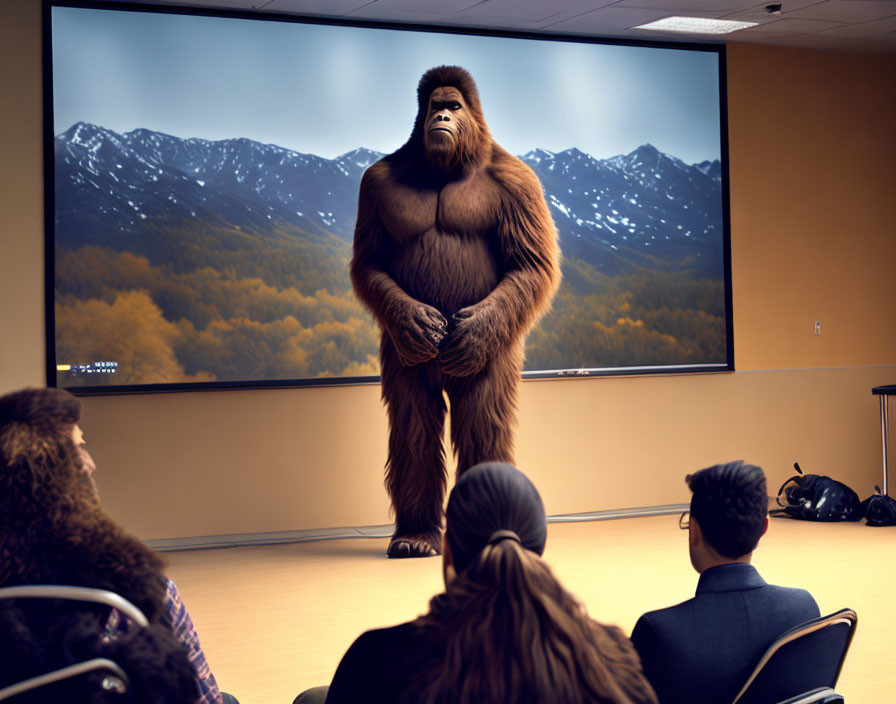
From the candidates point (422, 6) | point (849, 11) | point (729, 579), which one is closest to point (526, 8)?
point (422, 6)

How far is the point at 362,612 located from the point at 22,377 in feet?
7.24

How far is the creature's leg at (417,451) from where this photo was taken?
191 inches

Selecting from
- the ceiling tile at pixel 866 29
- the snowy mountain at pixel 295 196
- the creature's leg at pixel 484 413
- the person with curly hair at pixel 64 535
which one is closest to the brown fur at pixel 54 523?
the person with curly hair at pixel 64 535

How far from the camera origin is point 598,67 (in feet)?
19.9

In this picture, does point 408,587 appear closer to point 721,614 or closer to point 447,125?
point 447,125

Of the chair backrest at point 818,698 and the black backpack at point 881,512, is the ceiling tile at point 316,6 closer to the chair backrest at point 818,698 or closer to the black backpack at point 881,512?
the black backpack at point 881,512

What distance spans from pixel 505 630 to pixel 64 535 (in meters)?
0.72

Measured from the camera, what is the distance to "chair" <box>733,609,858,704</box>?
1.72 meters

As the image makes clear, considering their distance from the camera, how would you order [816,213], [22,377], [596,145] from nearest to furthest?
1. [22,377]
2. [596,145]
3. [816,213]

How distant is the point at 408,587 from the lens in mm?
4168

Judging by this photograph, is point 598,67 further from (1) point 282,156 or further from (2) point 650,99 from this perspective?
(1) point 282,156

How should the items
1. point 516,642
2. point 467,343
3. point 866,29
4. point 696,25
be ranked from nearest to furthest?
point 516,642
point 467,343
point 696,25
point 866,29

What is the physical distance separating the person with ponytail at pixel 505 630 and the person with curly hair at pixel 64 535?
0.41 m

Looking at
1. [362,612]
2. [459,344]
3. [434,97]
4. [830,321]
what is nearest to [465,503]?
[362,612]
